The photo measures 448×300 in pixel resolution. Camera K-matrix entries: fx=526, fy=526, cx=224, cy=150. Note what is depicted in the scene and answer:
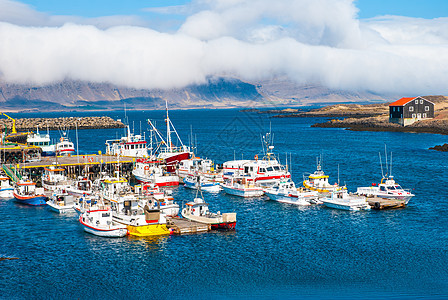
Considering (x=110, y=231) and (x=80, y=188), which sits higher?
(x=80, y=188)

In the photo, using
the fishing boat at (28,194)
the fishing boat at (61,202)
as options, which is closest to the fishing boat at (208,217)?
the fishing boat at (61,202)

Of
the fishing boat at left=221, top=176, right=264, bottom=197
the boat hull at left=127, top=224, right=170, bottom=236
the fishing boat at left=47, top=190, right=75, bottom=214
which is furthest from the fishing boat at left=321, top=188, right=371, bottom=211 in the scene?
the fishing boat at left=47, top=190, right=75, bottom=214

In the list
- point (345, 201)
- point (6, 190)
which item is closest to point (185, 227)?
point (345, 201)

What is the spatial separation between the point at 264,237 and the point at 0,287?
65.1 ft

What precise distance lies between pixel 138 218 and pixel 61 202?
12768mm

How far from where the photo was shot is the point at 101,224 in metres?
43.1

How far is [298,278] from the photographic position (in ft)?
109

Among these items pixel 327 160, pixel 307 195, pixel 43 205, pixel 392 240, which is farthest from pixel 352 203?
pixel 327 160

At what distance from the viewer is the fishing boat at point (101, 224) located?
137 ft

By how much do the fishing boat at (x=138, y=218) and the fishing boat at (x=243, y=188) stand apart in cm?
1669

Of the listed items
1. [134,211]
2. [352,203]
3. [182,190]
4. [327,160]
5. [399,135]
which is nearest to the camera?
[134,211]

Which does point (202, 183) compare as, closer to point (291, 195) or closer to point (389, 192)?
point (291, 195)

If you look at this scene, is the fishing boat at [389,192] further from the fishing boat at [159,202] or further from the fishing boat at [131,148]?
the fishing boat at [131,148]

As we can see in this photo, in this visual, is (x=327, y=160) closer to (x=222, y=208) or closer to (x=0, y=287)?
(x=222, y=208)
